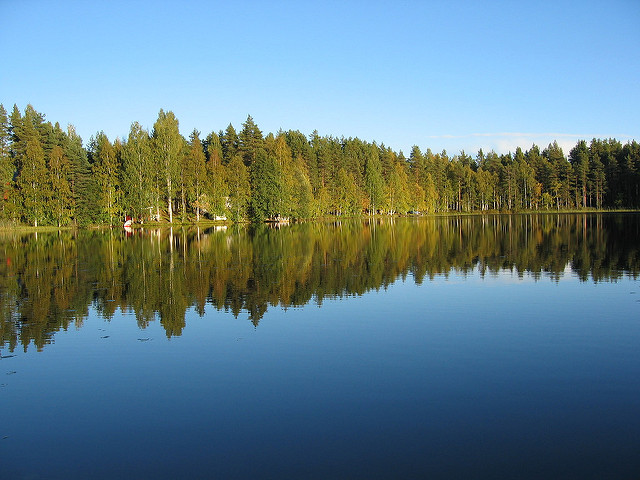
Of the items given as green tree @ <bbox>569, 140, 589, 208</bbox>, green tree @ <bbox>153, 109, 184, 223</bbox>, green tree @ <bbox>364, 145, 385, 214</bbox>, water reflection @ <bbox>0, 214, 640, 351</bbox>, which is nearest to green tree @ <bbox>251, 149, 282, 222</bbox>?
green tree @ <bbox>153, 109, 184, 223</bbox>

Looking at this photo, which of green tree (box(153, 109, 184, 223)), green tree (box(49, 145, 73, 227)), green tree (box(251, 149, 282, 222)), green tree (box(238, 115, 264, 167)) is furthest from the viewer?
green tree (box(238, 115, 264, 167))

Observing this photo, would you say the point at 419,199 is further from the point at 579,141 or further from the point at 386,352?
the point at 386,352

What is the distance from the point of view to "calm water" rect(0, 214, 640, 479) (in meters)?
7.30

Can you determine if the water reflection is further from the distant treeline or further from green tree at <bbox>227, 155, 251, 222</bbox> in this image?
green tree at <bbox>227, 155, 251, 222</bbox>

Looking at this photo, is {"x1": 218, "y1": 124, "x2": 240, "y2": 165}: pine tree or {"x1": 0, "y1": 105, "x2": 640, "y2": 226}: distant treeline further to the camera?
{"x1": 218, "y1": 124, "x2": 240, "y2": 165}: pine tree

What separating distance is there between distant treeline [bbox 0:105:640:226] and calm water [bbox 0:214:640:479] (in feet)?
200

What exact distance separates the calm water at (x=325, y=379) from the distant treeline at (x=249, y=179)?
2395 inches

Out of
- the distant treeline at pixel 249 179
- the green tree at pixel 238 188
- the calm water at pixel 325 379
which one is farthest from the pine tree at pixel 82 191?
the calm water at pixel 325 379

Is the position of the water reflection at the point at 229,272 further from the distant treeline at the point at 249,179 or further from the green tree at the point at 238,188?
the green tree at the point at 238,188

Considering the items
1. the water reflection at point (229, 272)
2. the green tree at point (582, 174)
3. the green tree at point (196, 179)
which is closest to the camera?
the water reflection at point (229, 272)

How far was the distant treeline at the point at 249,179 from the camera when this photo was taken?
76750mm

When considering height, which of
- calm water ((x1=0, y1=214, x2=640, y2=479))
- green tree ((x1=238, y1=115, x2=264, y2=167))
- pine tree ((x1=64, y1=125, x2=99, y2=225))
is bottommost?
calm water ((x1=0, y1=214, x2=640, y2=479))

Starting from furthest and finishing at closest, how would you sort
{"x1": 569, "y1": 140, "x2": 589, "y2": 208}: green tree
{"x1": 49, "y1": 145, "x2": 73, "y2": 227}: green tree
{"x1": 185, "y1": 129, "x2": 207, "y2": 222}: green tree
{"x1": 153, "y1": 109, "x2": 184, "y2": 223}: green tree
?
1. {"x1": 569, "y1": 140, "x2": 589, "y2": 208}: green tree
2. {"x1": 185, "y1": 129, "x2": 207, "y2": 222}: green tree
3. {"x1": 153, "y1": 109, "x2": 184, "y2": 223}: green tree
4. {"x1": 49, "y1": 145, "x2": 73, "y2": 227}: green tree

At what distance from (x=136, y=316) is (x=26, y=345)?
3584 mm
